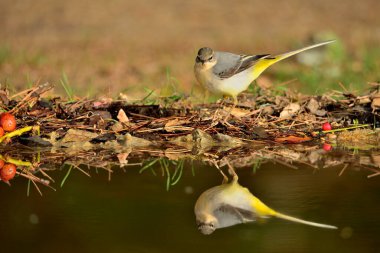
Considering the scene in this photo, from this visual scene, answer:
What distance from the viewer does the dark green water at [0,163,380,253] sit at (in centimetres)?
338

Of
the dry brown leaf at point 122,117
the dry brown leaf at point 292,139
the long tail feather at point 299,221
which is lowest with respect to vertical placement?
the long tail feather at point 299,221

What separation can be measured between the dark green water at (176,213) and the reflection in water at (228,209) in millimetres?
46

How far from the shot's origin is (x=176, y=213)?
3.89 meters

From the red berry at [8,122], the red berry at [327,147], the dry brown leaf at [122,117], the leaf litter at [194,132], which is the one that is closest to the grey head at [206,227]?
the leaf litter at [194,132]

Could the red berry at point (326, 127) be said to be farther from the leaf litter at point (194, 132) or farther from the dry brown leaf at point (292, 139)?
the dry brown leaf at point (292, 139)

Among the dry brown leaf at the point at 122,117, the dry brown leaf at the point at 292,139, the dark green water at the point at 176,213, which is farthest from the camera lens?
the dry brown leaf at the point at 122,117

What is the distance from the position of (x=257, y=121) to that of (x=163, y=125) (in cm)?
68

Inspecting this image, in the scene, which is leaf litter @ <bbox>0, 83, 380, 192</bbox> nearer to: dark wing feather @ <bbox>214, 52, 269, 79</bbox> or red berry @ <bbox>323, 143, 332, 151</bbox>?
red berry @ <bbox>323, 143, 332, 151</bbox>

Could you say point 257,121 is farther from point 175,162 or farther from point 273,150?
point 175,162

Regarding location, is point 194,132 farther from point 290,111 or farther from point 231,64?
point 290,111

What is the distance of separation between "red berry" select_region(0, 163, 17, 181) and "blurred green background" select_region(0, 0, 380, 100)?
14.0ft

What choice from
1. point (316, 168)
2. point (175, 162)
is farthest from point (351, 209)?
point (175, 162)

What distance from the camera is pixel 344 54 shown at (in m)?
12.3

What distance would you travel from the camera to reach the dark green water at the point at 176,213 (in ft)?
11.1
